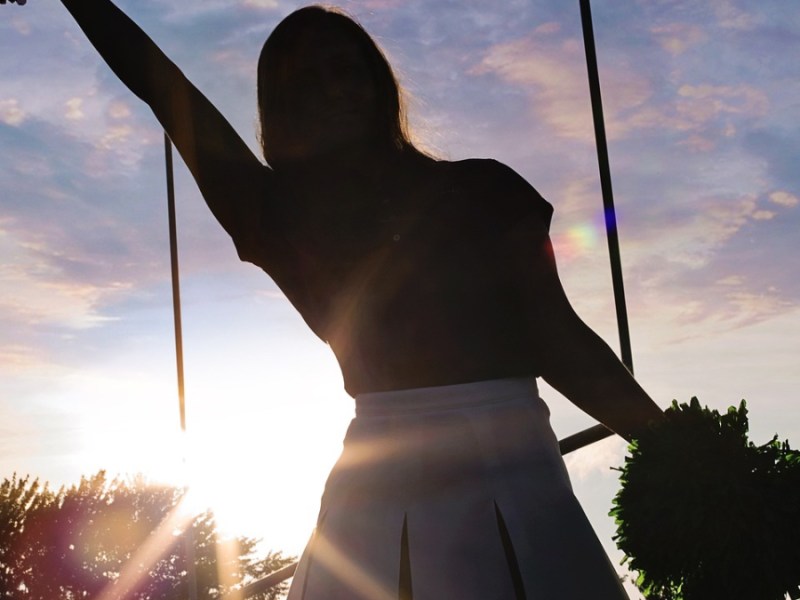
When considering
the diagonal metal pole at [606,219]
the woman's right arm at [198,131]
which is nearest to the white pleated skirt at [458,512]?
the woman's right arm at [198,131]

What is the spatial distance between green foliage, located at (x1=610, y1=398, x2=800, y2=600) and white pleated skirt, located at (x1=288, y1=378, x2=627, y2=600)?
11 cm

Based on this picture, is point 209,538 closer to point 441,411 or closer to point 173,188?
point 173,188

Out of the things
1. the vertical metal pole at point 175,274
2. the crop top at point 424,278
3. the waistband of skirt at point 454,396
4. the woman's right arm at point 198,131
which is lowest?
the waistband of skirt at point 454,396

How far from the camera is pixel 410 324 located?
49.0 inches

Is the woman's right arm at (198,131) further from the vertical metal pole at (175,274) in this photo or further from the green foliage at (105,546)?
the green foliage at (105,546)

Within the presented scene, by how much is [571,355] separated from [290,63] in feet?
2.27

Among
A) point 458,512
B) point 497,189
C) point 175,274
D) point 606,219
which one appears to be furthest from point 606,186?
point 175,274

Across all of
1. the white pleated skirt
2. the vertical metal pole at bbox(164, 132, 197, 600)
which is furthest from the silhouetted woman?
the vertical metal pole at bbox(164, 132, 197, 600)

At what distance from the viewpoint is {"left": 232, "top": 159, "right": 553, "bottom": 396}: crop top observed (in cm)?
124

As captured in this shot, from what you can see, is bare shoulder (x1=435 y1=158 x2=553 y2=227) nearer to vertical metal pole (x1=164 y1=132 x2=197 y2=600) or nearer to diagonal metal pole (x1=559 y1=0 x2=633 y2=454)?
diagonal metal pole (x1=559 y1=0 x2=633 y2=454)

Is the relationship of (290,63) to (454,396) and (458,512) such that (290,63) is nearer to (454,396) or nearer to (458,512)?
(454,396)

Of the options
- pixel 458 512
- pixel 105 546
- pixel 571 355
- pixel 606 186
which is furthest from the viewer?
pixel 105 546

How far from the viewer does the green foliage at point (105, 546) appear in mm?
39938

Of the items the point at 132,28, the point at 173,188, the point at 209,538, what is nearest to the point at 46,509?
the point at 209,538
